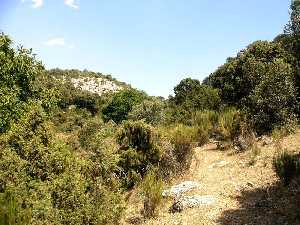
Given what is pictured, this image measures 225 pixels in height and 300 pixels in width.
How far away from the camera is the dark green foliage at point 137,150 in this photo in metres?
14.5

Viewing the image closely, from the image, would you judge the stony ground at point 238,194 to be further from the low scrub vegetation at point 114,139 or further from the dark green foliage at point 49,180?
the dark green foliage at point 49,180

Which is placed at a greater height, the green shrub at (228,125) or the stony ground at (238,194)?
the green shrub at (228,125)

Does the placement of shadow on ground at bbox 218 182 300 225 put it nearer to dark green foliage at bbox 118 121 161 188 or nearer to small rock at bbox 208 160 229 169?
small rock at bbox 208 160 229 169

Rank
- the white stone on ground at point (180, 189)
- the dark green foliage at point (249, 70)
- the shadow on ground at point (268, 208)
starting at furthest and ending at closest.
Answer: the dark green foliage at point (249, 70)
the white stone on ground at point (180, 189)
the shadow on ground at point (268, 208)

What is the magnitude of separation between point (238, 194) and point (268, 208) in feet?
4.89

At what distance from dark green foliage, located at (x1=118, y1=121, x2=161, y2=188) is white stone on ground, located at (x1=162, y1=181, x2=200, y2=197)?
1.64 metres

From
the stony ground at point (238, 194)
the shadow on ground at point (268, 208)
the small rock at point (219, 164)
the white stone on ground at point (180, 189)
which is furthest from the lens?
the small rock at point (219, 164)

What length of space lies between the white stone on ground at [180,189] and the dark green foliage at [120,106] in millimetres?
43025

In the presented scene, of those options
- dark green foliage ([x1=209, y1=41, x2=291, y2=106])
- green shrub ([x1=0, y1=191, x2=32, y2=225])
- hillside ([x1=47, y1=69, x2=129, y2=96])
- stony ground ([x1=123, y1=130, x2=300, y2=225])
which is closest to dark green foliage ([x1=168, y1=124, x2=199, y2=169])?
stony ground ([x1=123, y1=130, x2=300, y2=225])

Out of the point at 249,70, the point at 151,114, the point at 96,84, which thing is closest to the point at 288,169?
the point at 249,70

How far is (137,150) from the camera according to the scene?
15.0 meters

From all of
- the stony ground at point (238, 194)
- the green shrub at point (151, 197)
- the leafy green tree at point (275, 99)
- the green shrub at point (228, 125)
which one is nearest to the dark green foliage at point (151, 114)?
the green shrub at point (228, 125)

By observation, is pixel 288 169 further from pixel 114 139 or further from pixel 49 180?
pixel 114 139

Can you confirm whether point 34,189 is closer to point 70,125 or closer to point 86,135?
point 86,135
